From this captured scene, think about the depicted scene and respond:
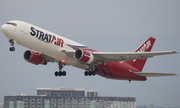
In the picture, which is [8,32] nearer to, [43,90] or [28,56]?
[28,56]

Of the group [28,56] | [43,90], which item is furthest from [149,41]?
[43,90]

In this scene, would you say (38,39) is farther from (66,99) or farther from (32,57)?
(66,99)

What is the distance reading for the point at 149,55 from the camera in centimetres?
3906

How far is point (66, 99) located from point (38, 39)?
253 ft

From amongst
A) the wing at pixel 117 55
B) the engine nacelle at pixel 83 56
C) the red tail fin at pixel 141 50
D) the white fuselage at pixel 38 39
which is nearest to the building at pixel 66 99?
the red tail fin at pixel 141 50

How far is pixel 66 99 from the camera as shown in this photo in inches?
4385

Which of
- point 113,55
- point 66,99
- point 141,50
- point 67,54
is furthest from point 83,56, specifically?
point 66,99

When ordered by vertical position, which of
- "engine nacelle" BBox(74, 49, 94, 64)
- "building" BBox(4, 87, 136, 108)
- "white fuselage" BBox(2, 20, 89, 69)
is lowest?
"building" BBox(4, 87, 136, 108)

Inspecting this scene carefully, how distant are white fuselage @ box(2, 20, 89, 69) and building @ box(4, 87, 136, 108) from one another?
66477mm

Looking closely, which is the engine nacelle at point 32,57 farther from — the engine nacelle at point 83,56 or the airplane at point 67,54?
the engine nacelle at point 83,56

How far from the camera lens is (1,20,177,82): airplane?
35.7m

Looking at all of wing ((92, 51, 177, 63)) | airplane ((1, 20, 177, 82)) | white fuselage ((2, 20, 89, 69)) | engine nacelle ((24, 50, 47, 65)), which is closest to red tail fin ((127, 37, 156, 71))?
airplane ((1, 20, 177, 82))

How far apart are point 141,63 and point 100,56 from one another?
1077 cm

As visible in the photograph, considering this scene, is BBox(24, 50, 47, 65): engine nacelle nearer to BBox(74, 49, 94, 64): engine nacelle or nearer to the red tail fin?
BBox(74, 49, 94, 64): engine nacelle
